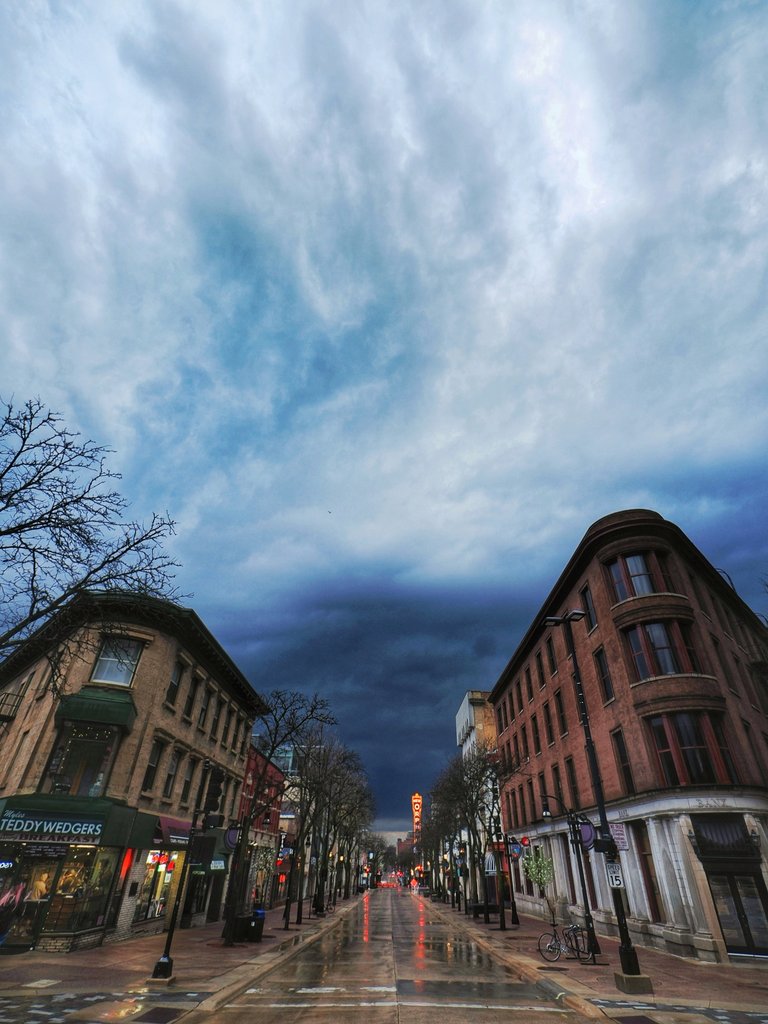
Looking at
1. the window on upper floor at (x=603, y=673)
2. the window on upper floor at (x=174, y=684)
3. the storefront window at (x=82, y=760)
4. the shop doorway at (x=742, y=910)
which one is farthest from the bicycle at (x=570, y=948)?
the window on upper floor at (x=174, y=684)

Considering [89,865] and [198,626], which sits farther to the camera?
[198,626]

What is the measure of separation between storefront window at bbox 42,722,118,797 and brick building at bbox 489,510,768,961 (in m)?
18.6

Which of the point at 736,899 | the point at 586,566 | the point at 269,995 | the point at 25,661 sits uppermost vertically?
the point at 586,566

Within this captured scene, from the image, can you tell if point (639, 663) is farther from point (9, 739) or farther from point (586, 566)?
point (9, 739)

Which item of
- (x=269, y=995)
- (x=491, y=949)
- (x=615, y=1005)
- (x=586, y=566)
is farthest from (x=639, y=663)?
(x=269, y=995)

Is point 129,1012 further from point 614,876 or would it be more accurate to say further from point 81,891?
point 614,876

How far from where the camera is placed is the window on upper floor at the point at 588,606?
2979cm

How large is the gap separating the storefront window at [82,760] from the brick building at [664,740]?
1855 centimetres

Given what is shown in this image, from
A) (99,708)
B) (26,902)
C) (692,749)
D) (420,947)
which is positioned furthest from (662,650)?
(26,902)

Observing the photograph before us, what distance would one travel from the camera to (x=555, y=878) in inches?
1325

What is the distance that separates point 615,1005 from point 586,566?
70.7 ft

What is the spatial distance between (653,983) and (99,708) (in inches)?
830

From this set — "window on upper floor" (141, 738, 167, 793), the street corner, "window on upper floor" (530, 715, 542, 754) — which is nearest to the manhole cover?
the street corner

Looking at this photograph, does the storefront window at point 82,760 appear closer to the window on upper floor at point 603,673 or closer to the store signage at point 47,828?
the store signage at point 47,828
